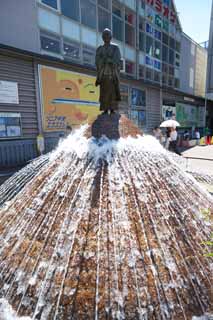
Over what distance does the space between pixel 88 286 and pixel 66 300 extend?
0.58 ft

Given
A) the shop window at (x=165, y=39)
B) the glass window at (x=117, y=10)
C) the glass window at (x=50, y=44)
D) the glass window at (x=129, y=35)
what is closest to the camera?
the glass window at (x=50, y=44)

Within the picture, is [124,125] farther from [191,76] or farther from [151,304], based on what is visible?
[191,76]

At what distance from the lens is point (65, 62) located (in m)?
8.89

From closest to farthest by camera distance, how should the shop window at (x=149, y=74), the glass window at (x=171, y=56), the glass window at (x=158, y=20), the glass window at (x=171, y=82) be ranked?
the shop window at (x=149, y=74)
the glass window at (x=158, y=20)
the glass window at (x=171, y=56)
the glass window at (x=171, y=82)

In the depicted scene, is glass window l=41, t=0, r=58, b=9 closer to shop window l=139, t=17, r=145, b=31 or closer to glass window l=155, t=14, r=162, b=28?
shop window l=139, t=17, r=145, b=31

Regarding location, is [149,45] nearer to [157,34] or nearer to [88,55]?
[157,34]

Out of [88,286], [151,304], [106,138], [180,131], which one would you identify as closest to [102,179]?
[106,138]

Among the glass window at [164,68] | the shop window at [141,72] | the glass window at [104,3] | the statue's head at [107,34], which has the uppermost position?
the glass window at [104,3]

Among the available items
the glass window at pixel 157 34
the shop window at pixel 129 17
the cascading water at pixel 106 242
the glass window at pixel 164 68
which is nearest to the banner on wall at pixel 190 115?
the glass window at pixel 164 68

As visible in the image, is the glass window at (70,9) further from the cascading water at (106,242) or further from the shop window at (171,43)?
the cascading water at (106,242)

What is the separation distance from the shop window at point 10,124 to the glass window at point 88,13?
6.94 meters

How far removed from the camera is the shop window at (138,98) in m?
12.4

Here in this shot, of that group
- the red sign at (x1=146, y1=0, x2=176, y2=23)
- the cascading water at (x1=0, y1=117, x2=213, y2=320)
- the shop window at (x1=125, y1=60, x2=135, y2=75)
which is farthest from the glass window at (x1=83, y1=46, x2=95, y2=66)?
the cascading water at (x1=0, y1=117, x2=213, y2=320)

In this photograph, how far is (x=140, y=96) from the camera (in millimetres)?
13000
